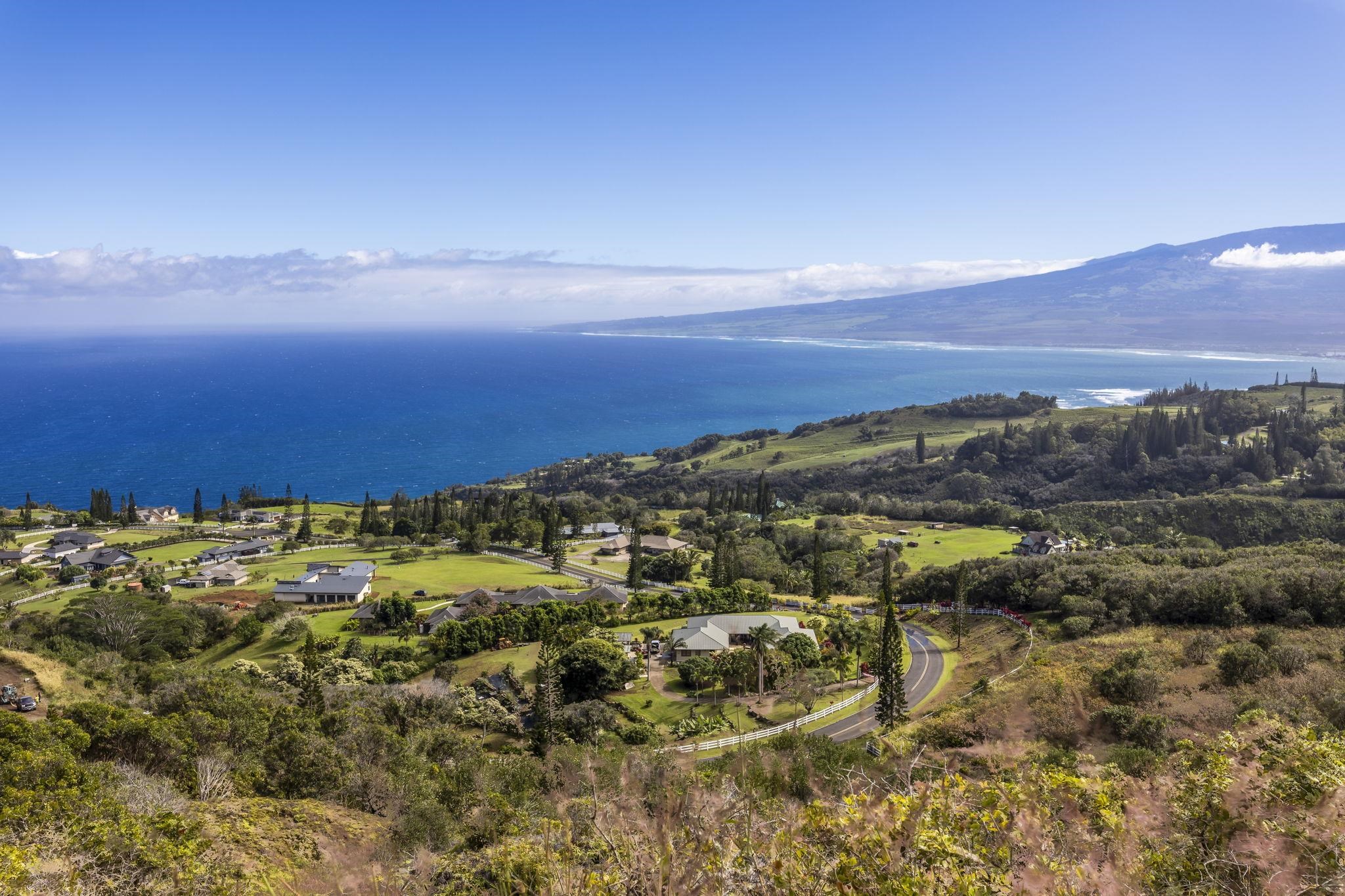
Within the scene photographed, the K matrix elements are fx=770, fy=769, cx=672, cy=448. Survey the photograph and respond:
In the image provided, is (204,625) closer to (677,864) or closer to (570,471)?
(677,864)

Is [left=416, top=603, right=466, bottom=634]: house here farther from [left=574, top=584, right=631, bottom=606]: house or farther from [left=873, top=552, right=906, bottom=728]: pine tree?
[left=873, top=552, right=906, bottom=728]: pine tree

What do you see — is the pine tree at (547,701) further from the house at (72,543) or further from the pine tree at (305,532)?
the house at (72,543)

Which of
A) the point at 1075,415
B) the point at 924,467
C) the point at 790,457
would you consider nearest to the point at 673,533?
the point at 924,467

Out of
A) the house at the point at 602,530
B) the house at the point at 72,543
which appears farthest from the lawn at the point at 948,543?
the house at the point at 72,543

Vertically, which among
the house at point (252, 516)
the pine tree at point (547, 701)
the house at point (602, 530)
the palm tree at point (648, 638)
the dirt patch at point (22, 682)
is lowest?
the house at point (602, 530)

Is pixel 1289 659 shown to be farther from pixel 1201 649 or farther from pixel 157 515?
pixel 157 515

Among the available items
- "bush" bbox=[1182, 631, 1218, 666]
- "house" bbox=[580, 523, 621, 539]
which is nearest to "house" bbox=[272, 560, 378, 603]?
"house" bbox=[580, 523, 621, 539]

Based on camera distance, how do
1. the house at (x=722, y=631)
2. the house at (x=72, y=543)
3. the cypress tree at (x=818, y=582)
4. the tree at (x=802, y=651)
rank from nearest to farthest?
the tree at (x=802, y=651) → the house at (x=722, y=631) → the cypress tree at (x=818, y=582) → the house at (x=72, y=543)
